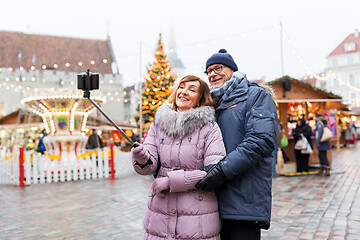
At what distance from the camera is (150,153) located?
2.28 metres

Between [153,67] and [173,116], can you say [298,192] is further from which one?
[153,67]

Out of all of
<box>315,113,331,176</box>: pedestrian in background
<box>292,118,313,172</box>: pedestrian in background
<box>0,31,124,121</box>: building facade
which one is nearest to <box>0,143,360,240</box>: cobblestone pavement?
<box>315,113,331,176</box>: pedestrian in background

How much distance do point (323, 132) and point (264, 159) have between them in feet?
23.7

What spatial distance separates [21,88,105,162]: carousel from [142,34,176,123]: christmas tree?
1019 cm

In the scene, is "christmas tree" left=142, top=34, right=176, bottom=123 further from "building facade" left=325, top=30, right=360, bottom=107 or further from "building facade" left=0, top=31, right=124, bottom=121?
"building facade" left=325, top=30, right=360, bottom=107

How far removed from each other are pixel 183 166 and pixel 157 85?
2060 cm

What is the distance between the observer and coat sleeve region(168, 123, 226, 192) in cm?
206

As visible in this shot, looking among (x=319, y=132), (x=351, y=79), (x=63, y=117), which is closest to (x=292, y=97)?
(x=319, y=132)

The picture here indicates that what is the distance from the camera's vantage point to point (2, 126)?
25.7m

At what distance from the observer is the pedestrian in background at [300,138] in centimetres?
930

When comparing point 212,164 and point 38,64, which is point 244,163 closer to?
point 212,164

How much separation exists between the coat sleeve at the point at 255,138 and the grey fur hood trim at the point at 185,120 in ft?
0.83

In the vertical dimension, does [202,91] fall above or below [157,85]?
below

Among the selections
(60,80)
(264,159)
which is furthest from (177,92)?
(60,80)
